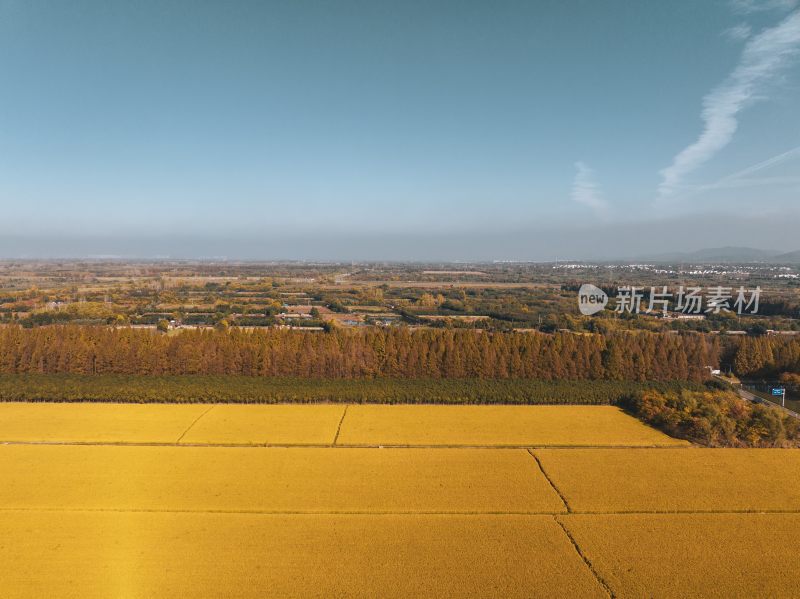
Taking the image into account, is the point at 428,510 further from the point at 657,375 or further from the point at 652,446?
the point at 657,375

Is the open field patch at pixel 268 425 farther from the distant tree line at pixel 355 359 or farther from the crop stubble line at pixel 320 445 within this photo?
the distant tree line at pixel 355 359

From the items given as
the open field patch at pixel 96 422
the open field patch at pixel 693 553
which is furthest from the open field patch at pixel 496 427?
the open field patch at pixel 96 422

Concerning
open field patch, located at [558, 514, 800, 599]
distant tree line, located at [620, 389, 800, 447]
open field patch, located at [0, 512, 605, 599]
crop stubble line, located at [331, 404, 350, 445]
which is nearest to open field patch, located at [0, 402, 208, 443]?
crop stubble line, located at [331, 404, 350, 445]

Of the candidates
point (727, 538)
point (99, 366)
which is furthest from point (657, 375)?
point (99, 366)

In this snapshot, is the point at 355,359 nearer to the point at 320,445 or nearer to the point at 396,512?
the point at 320,445

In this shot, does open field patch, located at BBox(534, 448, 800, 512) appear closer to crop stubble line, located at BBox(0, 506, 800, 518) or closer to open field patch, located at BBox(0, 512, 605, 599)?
crop stubble line, located at BBox(0, 506, 800, 518)

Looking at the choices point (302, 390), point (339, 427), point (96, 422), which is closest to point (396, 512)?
point (339, 427)

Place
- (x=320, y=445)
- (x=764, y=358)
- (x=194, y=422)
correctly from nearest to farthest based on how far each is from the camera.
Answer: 1. (x=320, y=445)
2. (x=194, y=422)
3. (x=764, y=358)
